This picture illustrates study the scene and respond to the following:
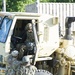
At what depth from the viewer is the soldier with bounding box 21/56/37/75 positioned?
9.27m

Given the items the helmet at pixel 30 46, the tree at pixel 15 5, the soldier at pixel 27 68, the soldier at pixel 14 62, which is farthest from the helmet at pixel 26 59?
the tree at pixel 15 5

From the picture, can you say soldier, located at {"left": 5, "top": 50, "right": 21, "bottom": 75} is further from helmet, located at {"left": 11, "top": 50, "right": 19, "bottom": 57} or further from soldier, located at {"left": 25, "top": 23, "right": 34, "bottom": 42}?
soldier, located at {"left": 25, "top": 23, "right": 34, "bottom": 42}

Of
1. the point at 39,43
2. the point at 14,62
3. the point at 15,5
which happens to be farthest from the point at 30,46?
the point at 15,5

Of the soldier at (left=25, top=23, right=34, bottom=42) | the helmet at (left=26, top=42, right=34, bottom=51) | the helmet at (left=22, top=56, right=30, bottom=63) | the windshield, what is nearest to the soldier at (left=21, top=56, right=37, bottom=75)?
the helmet at (left=22, top=56, right=30, bottom=63)

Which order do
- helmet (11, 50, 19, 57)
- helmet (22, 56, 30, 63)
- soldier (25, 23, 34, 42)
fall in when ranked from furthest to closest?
soldier (25, 23, 34, 42)
helmet (11, 50, 19, 57)
helmet (22, 56, 30, 63)

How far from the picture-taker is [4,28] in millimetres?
9758

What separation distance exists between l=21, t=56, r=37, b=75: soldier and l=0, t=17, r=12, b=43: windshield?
69 cm

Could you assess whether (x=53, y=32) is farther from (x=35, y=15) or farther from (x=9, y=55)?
(x=9, y=55)

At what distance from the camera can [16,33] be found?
33.9 feet

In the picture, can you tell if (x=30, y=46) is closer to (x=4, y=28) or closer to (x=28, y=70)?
(x=28, y=70)

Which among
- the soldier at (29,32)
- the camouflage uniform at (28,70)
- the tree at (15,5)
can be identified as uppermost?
the tree at (15,5)

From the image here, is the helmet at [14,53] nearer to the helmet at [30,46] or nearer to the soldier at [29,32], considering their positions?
the helmet at [30,46]

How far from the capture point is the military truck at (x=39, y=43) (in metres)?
9.55

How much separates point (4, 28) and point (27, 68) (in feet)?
3.69
